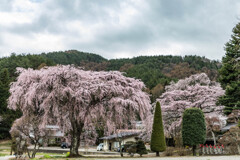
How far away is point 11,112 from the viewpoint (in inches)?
1877

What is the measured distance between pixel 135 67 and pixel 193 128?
6483 cm

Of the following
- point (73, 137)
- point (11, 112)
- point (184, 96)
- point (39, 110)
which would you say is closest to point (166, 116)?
point (184, 96)

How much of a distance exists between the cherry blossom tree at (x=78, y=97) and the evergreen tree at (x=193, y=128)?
128 inches

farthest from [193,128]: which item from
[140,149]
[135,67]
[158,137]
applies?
[135,67]

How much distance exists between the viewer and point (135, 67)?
8094 centimetres

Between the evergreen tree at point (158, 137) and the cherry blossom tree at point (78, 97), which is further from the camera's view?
the evergreen tree at point (158, 137)

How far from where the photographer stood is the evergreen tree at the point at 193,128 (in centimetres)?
1650

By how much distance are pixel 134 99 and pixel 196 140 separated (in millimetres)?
5522

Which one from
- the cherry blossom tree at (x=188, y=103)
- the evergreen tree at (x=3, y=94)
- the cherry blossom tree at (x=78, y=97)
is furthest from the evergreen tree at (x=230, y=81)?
the evergreen tree at (x=3, y=94)

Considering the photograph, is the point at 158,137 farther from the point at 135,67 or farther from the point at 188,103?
the point at 135,67

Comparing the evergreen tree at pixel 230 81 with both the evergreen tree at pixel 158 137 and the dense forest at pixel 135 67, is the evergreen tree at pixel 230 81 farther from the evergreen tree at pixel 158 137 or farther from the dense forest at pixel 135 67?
the dense forest at pixel 135 67

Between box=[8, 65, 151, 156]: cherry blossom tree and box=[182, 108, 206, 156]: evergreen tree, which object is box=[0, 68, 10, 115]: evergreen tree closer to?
box=[8, 65, 151, 156]: cherry blossom tree

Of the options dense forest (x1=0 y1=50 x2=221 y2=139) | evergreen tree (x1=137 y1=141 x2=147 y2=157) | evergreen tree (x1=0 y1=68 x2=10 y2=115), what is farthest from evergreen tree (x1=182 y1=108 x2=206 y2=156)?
evergreen tree (x1=0 y1=68 x2=10 y2=115)

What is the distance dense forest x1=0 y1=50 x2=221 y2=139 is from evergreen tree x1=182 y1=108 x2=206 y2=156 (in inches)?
238
